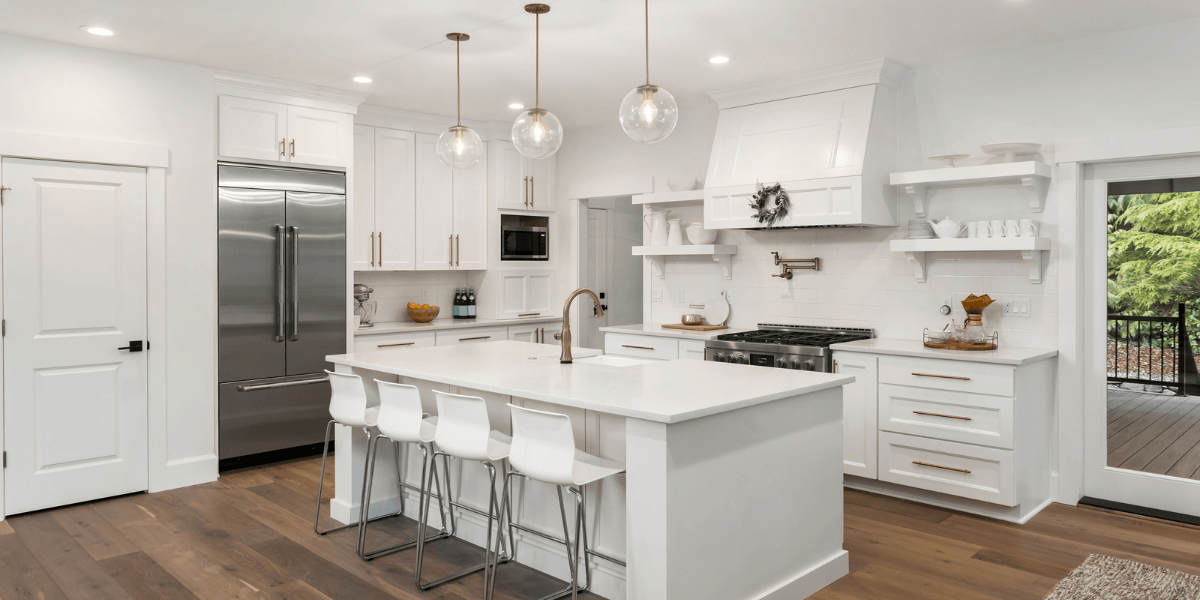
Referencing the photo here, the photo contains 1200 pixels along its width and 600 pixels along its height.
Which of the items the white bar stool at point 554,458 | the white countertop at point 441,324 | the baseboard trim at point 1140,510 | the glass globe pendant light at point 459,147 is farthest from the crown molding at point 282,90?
the baseboard trim at point 1140,510

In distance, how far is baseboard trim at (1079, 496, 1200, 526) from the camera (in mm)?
4055

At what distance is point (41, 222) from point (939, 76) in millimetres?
Answer: 5252

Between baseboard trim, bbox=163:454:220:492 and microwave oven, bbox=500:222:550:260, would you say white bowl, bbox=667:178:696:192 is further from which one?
baseboard trim, bbox=163:454:220:492

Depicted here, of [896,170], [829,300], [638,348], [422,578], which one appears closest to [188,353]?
[422,578]

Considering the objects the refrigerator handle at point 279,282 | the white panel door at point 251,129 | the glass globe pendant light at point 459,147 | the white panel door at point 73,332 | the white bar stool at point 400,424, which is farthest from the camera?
the refrigerator handle at point 279,282

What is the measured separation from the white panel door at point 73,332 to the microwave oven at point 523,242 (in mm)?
2836

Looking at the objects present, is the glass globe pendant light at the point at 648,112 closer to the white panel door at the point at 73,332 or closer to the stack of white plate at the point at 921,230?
the stack of white plate at the point at 921,230

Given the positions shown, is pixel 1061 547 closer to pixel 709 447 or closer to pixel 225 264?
pixel 709 447

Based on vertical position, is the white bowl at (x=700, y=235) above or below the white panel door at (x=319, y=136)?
below

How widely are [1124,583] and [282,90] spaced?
213 inches

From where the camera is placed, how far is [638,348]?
581 centimetres

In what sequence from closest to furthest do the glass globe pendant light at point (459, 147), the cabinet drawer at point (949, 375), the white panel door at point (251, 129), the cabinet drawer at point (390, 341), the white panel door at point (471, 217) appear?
the glass globe pendant light at point (459, 147)
the cabinet drawer at point (949, 375)
the white panel door at point (251, 129)
the cabinet drawer at point (390, 341)
the white panel door at point (471, 217)

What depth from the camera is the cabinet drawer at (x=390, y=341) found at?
585 centimetres

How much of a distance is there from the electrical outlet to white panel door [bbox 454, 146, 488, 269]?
3.97m
